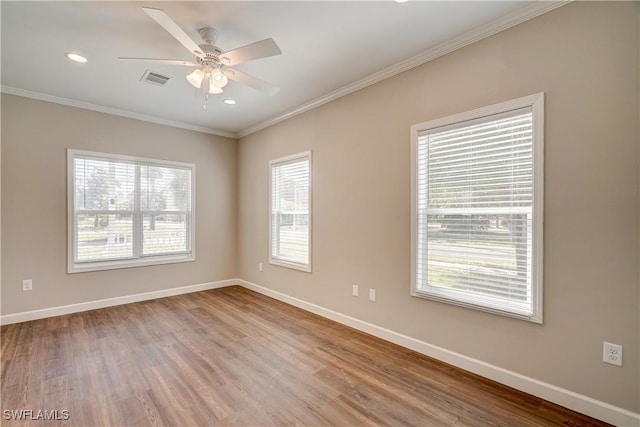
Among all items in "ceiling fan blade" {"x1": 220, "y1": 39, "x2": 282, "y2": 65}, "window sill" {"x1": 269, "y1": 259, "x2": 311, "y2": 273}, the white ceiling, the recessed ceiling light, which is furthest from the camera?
"window sill" {"x1": 269, "y1": 259, "x2": 311, "y2": 273}

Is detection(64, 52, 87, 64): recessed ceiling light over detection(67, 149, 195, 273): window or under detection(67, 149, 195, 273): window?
over

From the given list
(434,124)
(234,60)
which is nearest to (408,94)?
(434,124)

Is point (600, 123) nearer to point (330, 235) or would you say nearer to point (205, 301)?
point (330, 235)

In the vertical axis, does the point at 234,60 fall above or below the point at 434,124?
above

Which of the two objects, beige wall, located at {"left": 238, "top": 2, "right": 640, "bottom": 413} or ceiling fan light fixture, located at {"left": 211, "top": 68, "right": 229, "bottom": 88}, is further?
ceiling fan light fixture, located at {"left": 211, "top": 68, "right": 229, "bottom": 88}

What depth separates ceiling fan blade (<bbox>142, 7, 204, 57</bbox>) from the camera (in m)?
1.71

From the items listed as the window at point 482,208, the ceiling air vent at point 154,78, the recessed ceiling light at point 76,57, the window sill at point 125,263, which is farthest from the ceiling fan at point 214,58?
the window sill at point 125,263

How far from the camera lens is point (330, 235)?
145 inches

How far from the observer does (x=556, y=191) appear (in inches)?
80.1

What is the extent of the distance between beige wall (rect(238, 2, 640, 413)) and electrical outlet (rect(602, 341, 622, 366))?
0.03 metres

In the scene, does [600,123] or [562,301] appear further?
[562,301]

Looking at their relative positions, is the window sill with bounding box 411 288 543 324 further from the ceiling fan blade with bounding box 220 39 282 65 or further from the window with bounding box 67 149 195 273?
the window with bounding box 67 149 195 273

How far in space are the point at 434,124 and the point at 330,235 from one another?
1.74m

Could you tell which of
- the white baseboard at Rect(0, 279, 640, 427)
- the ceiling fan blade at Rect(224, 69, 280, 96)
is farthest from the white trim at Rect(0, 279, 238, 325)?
the ceiling fan blade at Rect(224, 69, 280, 96)
